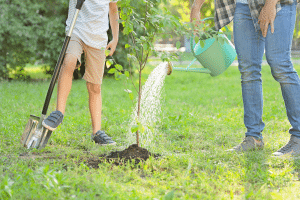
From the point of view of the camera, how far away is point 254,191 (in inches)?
72.9

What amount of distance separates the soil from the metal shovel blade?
1.32 ft

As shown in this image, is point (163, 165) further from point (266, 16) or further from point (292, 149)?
point (266, 16)

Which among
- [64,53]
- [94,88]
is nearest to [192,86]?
[94,88]

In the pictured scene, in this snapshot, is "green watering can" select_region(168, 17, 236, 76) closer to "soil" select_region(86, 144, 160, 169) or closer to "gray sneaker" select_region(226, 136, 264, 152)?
"gray sneaker" select_region(226, 136, 264, 152)

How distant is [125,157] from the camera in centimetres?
229

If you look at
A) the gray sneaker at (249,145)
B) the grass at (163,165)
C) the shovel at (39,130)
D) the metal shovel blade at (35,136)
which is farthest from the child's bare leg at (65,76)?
the gray sneaker at (249,145)

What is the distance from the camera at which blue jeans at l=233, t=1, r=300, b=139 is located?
2350 mm

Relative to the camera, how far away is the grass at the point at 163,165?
5.74 feet

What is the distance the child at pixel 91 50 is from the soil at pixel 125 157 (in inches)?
17.2

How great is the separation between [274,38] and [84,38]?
4.87ft

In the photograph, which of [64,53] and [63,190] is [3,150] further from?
[63,190]

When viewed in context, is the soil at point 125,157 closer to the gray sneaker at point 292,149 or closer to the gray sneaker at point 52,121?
the gray sneaker at point 52,121

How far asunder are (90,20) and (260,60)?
141 cm

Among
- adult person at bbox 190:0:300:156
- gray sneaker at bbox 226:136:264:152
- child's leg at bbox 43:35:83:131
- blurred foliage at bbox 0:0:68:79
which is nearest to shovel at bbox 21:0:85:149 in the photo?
child's leg at bbox 43:35:83:131
